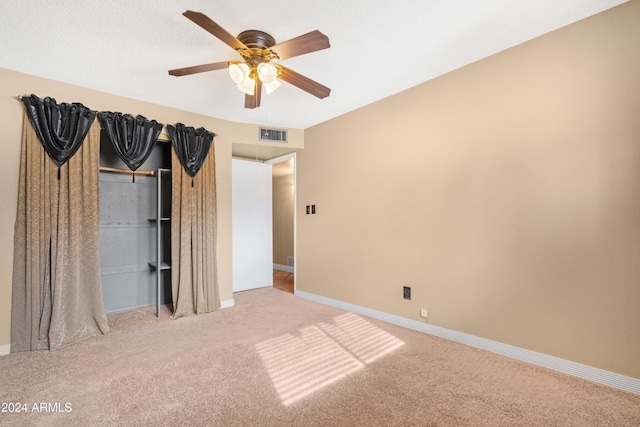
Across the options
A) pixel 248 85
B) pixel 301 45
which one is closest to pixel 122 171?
pixel 248 85

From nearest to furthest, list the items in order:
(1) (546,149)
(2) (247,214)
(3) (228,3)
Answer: (3) (228,3)
(1) (546,149)
(2) (247,214)

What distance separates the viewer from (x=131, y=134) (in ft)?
10.2

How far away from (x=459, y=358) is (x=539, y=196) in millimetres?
1442

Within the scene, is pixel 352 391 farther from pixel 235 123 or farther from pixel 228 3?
pixel 235 123

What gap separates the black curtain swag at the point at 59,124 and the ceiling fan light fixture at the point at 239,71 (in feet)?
6.01

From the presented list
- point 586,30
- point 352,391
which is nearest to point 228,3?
point 586,30

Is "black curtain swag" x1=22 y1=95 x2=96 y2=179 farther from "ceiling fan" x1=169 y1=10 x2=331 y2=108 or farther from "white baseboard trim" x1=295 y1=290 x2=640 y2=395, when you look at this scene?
"white baseboard trim" x1=295 y1=290 x2=640 y2=395

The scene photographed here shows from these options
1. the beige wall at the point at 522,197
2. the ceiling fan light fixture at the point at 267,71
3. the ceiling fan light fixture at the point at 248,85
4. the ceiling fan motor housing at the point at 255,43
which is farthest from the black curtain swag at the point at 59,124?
the beige wall at the point at 522,197

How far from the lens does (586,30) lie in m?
2.03

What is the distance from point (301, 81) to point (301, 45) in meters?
0.43

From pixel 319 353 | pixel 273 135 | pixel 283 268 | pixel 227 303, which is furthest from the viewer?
pixel 283 268

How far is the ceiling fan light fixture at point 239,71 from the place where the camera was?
2037 mm

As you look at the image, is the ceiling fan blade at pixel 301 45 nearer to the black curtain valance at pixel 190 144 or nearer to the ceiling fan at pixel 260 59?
the ceiling fan at pixel 260 59

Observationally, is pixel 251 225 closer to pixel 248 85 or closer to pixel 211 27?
pixel 248 85
